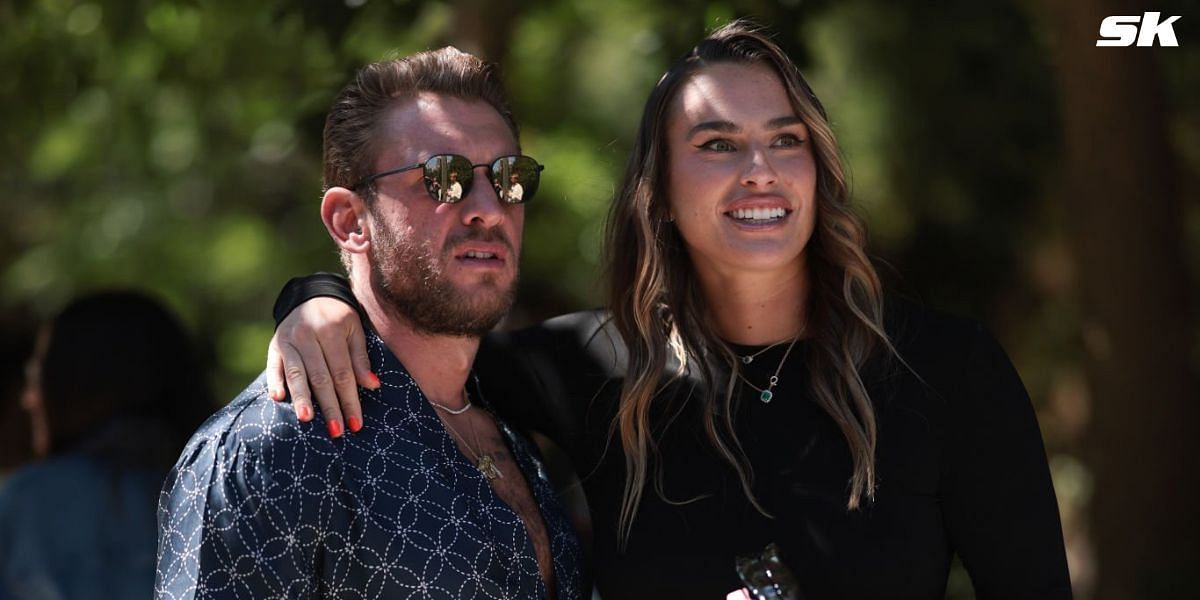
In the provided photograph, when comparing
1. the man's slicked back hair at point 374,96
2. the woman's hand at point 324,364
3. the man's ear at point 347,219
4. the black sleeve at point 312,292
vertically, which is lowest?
the woman's hand at point 324,364

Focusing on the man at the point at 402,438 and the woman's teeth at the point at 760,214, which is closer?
the man at the point at 402,438

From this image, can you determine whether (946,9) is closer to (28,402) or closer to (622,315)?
(622,315)

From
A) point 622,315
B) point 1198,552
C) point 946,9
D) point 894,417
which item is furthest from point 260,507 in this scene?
point 1198,552

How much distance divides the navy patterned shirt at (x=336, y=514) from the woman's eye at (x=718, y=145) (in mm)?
821

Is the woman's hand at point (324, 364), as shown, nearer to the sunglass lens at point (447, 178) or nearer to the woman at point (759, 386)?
the woman at point (759, 386)

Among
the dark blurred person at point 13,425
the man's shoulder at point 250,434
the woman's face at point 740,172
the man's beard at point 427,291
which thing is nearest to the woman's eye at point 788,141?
the woman's face at point 740,172

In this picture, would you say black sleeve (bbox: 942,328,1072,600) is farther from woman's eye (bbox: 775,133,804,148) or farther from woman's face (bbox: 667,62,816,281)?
woman's eye (bbox: 775,133,804,148)

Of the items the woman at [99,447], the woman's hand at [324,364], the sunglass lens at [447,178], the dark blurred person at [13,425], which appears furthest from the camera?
the dark blurred person at [13,425]

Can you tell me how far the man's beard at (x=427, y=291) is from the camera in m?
2.95

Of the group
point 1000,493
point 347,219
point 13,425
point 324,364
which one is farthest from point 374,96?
point 13,425

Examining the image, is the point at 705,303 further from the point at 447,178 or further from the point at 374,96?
the point at 374,96

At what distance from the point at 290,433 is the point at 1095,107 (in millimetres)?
3605

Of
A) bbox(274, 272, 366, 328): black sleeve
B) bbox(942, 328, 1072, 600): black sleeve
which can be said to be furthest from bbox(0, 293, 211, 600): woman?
bbox(942, 328, 1072, 600): black sleeve

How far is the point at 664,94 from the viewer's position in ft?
10.6
